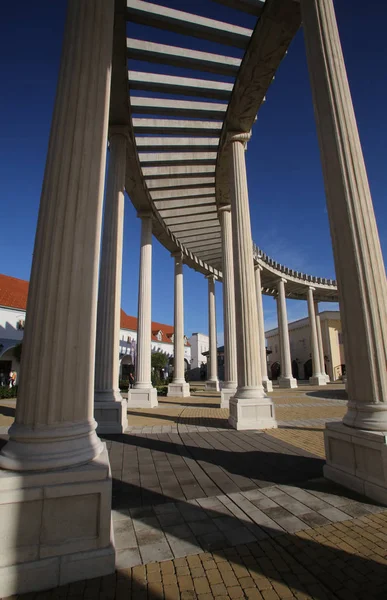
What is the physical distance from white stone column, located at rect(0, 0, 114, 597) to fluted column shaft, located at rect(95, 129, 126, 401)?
679 centimetres

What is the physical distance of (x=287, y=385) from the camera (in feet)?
113

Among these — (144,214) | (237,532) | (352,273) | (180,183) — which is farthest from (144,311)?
(237,532)

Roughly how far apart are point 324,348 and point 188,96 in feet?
179

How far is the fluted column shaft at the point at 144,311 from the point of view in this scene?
58.1 feet

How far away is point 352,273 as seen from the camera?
6121 mm

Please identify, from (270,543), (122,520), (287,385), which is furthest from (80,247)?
(287,385)

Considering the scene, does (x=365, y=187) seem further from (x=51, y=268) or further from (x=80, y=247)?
(x=51, y=268)

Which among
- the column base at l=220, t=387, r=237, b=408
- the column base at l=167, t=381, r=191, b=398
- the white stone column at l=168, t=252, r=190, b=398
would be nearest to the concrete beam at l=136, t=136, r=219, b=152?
the white stone column at l=168, t=252, r=190, b=398

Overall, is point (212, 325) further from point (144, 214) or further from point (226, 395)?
point (144, 214)

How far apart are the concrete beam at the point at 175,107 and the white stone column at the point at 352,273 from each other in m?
7.12

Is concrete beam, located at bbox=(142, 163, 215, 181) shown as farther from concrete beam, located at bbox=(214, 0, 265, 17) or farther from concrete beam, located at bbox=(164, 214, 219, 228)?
concrete beam, located at bbox=(214, 0, 265, 17)

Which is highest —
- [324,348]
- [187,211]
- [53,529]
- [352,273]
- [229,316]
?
[187,211]

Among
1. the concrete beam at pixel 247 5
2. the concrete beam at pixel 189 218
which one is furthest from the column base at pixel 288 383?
the concrete beam at pixel 247 5

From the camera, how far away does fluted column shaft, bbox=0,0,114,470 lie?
397 cm
